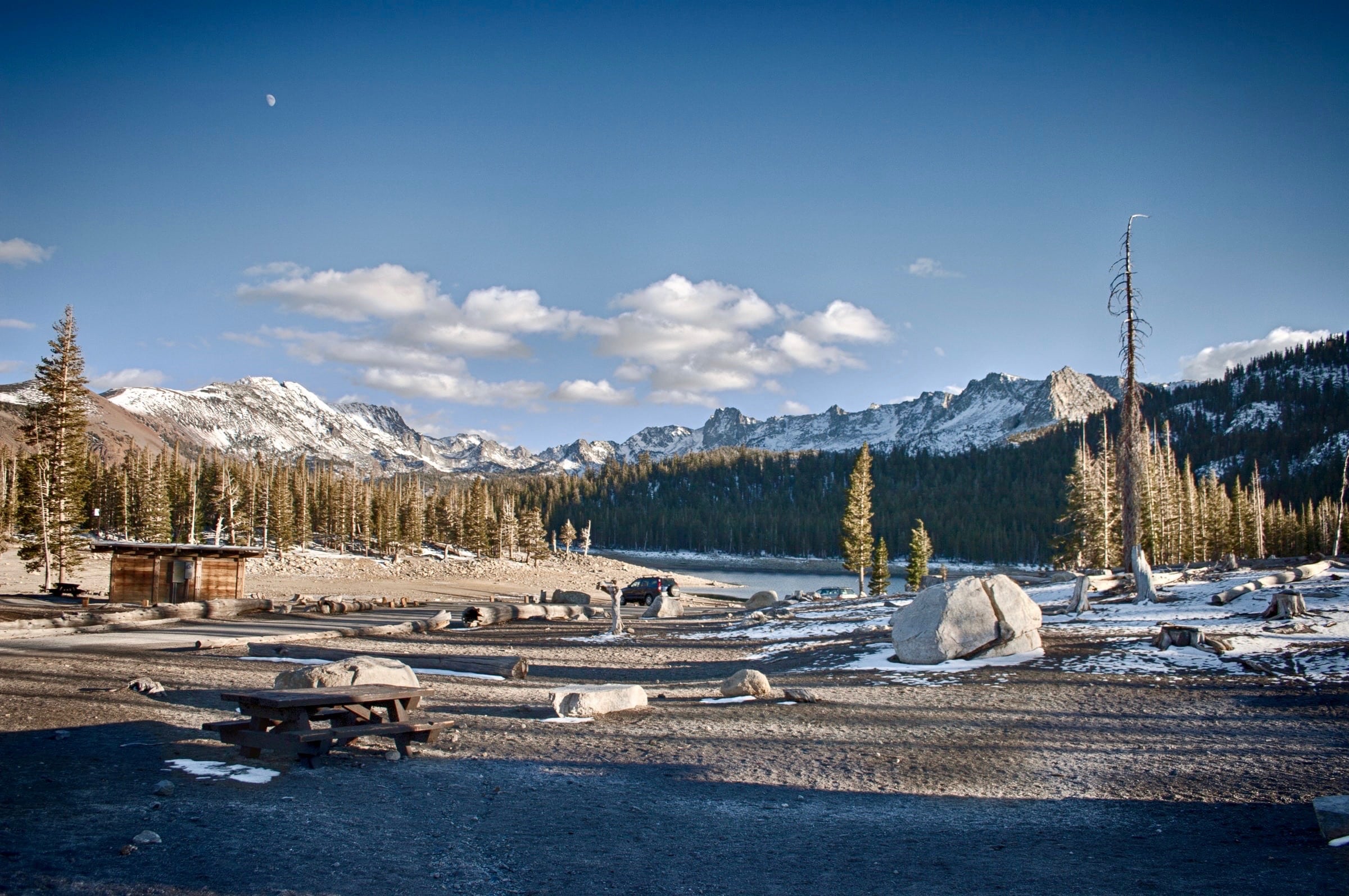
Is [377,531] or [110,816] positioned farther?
[377,531]

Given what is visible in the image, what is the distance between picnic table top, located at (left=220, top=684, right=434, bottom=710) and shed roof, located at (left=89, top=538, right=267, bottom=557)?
2823 centimetres

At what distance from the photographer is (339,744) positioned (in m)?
10.3

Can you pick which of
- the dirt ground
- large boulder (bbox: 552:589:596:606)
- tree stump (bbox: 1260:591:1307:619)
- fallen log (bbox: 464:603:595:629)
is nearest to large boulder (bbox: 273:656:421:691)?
the dirt ground

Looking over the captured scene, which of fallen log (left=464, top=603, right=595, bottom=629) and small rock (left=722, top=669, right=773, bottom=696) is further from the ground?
small rock (left=722, top=669, right=773, bottom=696)

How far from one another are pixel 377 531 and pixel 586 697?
110 metres

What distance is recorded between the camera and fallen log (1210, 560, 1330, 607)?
21.1 m

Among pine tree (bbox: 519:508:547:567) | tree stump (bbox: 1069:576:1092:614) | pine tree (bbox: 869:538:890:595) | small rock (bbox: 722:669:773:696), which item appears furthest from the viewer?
pine tree (bbox: 519:508:547:567)

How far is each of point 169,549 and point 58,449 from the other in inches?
427

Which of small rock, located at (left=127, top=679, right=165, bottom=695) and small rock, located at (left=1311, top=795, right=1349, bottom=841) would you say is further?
small rock, located at (left=127, top=679, right=165, bottom=695)

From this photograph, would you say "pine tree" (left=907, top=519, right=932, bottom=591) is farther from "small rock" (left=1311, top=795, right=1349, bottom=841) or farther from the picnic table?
"small rock" (left=1311, top=795, right=1349, bottom=841)

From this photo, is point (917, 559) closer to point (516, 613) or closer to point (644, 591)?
point (644, 591)

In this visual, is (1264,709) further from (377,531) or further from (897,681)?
(377,531)

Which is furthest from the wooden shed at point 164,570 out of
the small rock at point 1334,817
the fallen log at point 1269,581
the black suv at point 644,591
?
the small rock at point 1334,817

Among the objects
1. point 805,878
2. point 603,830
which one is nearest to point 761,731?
point 603,830
